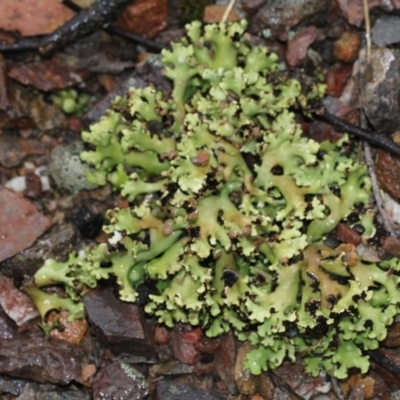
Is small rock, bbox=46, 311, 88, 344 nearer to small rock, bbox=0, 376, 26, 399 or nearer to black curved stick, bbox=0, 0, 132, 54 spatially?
small rock, bbox=0, 376, 26, 399

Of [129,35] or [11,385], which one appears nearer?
[11,385]

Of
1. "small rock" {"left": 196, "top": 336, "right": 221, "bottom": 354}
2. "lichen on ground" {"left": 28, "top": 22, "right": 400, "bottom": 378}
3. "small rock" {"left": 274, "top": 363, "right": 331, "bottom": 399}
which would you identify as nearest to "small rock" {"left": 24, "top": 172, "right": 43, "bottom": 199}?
"lichen on ground" {"left": 28, "top": 22, "right": 400, "bottom": 378}

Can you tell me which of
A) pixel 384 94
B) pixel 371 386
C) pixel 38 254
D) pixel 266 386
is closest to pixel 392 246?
pixel 371 386

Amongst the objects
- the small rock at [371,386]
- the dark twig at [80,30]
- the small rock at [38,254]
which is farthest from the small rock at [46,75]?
the small rock at [371,386]

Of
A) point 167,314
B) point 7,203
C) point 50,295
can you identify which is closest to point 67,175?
point 7,203

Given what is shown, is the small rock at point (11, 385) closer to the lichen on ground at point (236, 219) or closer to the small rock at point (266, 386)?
the lichen on ground at point (236, 219)

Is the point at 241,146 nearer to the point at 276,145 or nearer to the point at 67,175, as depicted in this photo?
the point at 276,145

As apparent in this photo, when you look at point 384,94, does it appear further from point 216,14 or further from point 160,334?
point 160,334
